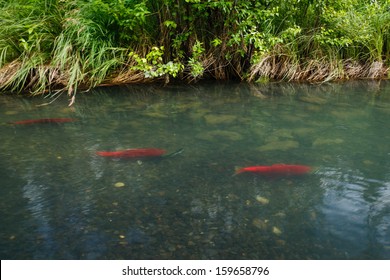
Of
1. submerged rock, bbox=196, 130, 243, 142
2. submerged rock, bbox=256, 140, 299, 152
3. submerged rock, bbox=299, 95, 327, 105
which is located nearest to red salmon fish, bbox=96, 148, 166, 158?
submerged rock, bbox=196, 130, 243, 142

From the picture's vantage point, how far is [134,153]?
3447mm

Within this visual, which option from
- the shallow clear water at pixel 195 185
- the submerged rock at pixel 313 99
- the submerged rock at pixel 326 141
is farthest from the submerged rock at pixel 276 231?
the submerged rock at pixel 313 99

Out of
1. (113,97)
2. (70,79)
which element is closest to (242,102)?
(113,97)

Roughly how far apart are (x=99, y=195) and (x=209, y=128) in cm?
175

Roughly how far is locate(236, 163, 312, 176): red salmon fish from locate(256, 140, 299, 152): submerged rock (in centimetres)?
42

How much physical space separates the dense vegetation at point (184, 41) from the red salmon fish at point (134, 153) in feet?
7.92

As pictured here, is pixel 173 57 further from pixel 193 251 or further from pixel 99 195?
pixel 193 251

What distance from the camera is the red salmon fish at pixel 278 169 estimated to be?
3.08 metres

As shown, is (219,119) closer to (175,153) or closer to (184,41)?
(175,153)

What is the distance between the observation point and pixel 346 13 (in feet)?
22.9

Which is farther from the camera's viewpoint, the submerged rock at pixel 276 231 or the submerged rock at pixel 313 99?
the submerged rock at pixel 313 99

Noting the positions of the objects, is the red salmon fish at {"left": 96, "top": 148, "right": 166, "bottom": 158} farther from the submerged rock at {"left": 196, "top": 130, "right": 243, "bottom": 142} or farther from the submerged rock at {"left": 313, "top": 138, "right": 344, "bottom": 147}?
the submerged rock at {"left": 313, "top": 138, "right": 344, "bottom": 147}

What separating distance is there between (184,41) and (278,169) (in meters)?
3.92

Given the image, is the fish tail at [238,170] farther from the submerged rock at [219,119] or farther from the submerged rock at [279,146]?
the submerged rock at [219,119]
